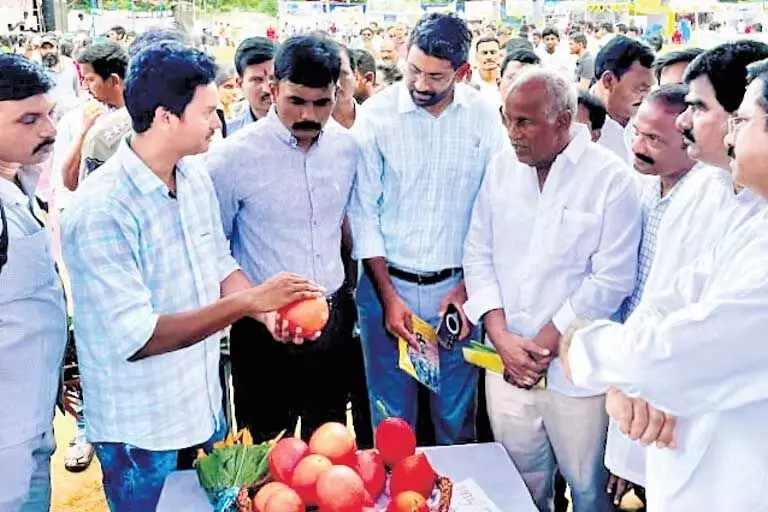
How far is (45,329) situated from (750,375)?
1525mm

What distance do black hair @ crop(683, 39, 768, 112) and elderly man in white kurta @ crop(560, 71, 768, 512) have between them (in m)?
0.31

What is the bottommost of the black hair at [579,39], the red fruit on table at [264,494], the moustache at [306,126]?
the red fruit on table at [264,494]

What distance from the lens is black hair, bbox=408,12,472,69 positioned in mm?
2516

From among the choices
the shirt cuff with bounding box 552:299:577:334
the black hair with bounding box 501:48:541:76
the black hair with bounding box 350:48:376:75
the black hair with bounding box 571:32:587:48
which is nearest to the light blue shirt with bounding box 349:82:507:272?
the shirt cuff with bounding box 552:299:577:334

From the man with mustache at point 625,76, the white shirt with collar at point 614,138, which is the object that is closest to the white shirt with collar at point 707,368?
the white shirt with collar at point 614,138

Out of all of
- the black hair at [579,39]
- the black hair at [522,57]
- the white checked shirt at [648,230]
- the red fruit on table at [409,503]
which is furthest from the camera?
the black hair at [579,39]

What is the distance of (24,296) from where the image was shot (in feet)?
6.27

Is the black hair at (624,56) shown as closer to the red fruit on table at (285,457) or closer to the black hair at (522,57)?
the black hair at (522,57)

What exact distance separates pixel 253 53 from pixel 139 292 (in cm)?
239

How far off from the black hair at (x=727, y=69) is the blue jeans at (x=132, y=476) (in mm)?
1498

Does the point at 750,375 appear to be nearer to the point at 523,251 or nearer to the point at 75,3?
the point at 523,251

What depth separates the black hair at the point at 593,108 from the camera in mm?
3143

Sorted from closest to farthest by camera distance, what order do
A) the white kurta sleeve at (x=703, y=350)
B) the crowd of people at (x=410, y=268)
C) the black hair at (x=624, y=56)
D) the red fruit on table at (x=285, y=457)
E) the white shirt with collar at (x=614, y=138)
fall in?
the white kurta sleeve at (x=703, y=350), the crowd of people at (x=410, y=268), the red fruit on table at (x=285, y=457), the white shirt with collar at (x=614, y=138), the black hair at (x=624, y=56)

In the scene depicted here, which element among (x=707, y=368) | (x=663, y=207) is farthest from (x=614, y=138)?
(x=707, y=368)
